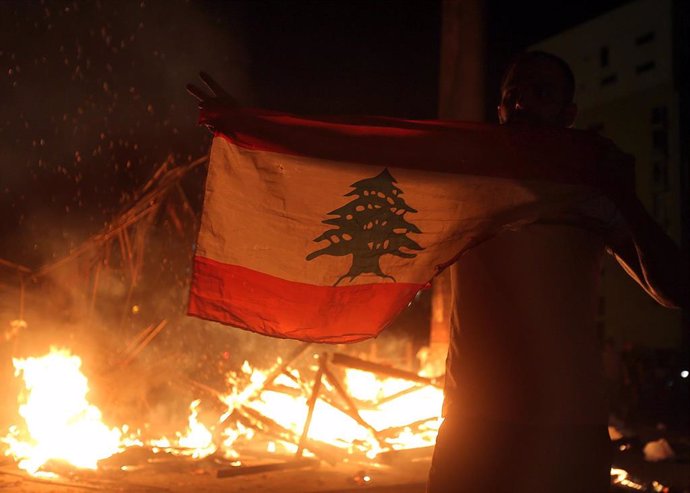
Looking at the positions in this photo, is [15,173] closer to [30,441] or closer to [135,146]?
[135,146]

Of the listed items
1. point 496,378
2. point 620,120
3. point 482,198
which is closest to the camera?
point 496,378

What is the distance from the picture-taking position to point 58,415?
7.59 m

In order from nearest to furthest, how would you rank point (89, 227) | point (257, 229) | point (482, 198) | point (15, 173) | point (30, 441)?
1. point (482, 198)
2. point (257, 229)
3. point (30, 441)
4. point (15, 173)
5. point (89, 227)

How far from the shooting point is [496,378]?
6.55ft

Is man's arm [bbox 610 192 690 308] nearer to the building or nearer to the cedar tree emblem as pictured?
the cedar tree emblem

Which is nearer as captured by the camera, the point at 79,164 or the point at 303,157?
the point at 303,157

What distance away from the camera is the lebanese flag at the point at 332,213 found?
2475mm

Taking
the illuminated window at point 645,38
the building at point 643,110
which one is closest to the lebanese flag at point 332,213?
the building at point 643,110

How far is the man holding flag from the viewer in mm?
1980

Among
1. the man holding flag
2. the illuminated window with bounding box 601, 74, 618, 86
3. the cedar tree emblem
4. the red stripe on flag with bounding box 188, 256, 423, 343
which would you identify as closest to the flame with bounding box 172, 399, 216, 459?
the red stripe on flag with bounding box 188, 256, 423, 343

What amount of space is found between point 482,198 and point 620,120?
146 feet

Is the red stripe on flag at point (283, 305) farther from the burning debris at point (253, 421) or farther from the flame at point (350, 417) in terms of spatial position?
the flame at point (350, 417)

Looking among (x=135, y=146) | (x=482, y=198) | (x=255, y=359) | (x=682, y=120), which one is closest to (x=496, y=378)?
(x=482, y=198)

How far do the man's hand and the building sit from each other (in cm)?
3467
